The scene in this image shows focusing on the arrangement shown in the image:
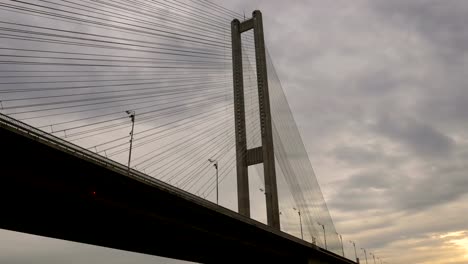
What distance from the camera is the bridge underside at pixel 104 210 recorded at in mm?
21031

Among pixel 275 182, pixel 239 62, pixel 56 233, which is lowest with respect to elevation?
pixel 56 233

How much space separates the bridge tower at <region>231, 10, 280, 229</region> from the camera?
4266 centimetres

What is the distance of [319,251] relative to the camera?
54.4m

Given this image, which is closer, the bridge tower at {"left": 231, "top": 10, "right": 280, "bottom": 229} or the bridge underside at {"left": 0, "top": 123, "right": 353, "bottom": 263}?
the bridge underside at {"left": 0, "top": 123, "right": 353, "bottom": 263}

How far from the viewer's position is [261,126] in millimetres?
45469

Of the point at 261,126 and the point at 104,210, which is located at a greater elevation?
the point at 261,126

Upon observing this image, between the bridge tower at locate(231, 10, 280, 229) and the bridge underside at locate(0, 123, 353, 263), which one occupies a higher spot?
the bridge tower at locate(231, 10, 280, 229)

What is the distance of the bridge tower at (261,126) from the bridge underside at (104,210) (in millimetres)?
3212

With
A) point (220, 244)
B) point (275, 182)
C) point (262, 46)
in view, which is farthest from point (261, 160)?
point (262, 46)

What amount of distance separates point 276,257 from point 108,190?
30.0 m

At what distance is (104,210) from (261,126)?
21.8 metres

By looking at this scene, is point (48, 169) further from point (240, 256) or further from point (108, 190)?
point (240, 256)

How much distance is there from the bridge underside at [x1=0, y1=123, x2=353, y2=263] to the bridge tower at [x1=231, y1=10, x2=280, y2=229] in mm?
3212

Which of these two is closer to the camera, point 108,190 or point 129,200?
point 108,190
